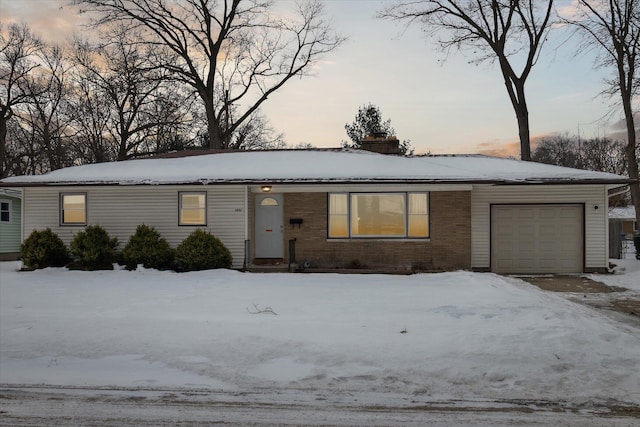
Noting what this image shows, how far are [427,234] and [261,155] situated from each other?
7410 millimetres

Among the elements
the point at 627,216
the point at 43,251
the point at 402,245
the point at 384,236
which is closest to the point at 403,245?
the point at 402,245

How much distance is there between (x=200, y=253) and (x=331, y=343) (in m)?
8.63

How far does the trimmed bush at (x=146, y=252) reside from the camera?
14609 mm

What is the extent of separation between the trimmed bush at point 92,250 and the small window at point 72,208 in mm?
1190

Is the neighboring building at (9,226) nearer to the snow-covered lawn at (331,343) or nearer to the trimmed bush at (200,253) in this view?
the trimmed bush at (200,253)

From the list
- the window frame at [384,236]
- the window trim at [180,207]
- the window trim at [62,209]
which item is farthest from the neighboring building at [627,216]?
the window trim at [62,209]

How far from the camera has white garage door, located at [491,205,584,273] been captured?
1541cm

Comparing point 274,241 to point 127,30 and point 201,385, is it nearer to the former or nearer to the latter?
point 201,385

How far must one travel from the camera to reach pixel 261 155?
18.8 metres

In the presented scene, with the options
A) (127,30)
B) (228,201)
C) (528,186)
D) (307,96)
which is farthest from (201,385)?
(307,96)

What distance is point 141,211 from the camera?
618 inches

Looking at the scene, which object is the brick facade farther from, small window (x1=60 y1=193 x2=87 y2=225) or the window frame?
small window (x1=60 y1=193 x2=87 y2=225)

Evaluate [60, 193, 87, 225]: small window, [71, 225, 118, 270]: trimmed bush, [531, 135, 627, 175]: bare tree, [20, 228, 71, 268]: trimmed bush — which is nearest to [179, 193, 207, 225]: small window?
[71, 225, 118, 270]: trimmed bush

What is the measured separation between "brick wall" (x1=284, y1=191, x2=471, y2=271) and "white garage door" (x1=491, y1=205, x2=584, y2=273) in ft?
4.58
